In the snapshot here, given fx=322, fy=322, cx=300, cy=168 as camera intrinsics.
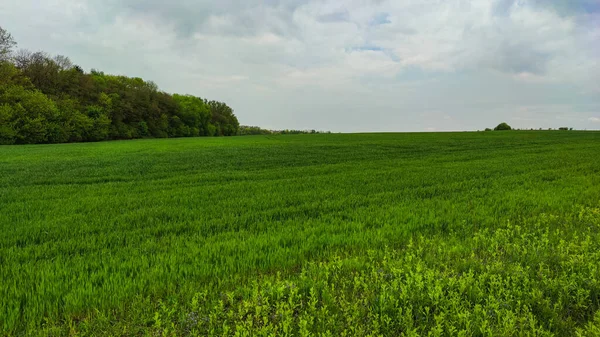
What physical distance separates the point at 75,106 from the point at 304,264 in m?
81.6

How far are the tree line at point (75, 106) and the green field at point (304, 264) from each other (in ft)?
195

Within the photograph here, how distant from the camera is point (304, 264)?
17.1 ft

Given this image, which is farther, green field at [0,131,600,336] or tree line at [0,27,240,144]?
tree line at [0,27,240,144]

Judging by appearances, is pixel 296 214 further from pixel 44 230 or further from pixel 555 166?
pixel 555 166

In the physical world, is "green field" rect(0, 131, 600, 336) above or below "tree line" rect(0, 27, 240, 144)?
below

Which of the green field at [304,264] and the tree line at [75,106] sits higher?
the tree line at [75,106]

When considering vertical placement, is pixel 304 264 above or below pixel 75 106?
below

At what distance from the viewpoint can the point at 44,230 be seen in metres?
6.84

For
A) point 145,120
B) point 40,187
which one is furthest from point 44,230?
point 145,120

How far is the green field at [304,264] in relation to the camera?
3.62 meters

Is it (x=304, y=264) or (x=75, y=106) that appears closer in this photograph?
(x=304, y=264)

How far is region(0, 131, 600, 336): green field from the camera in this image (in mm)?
3623

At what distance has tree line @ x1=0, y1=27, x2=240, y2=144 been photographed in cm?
5512

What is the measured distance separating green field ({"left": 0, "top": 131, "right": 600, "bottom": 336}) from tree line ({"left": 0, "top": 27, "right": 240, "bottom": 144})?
59320mm
